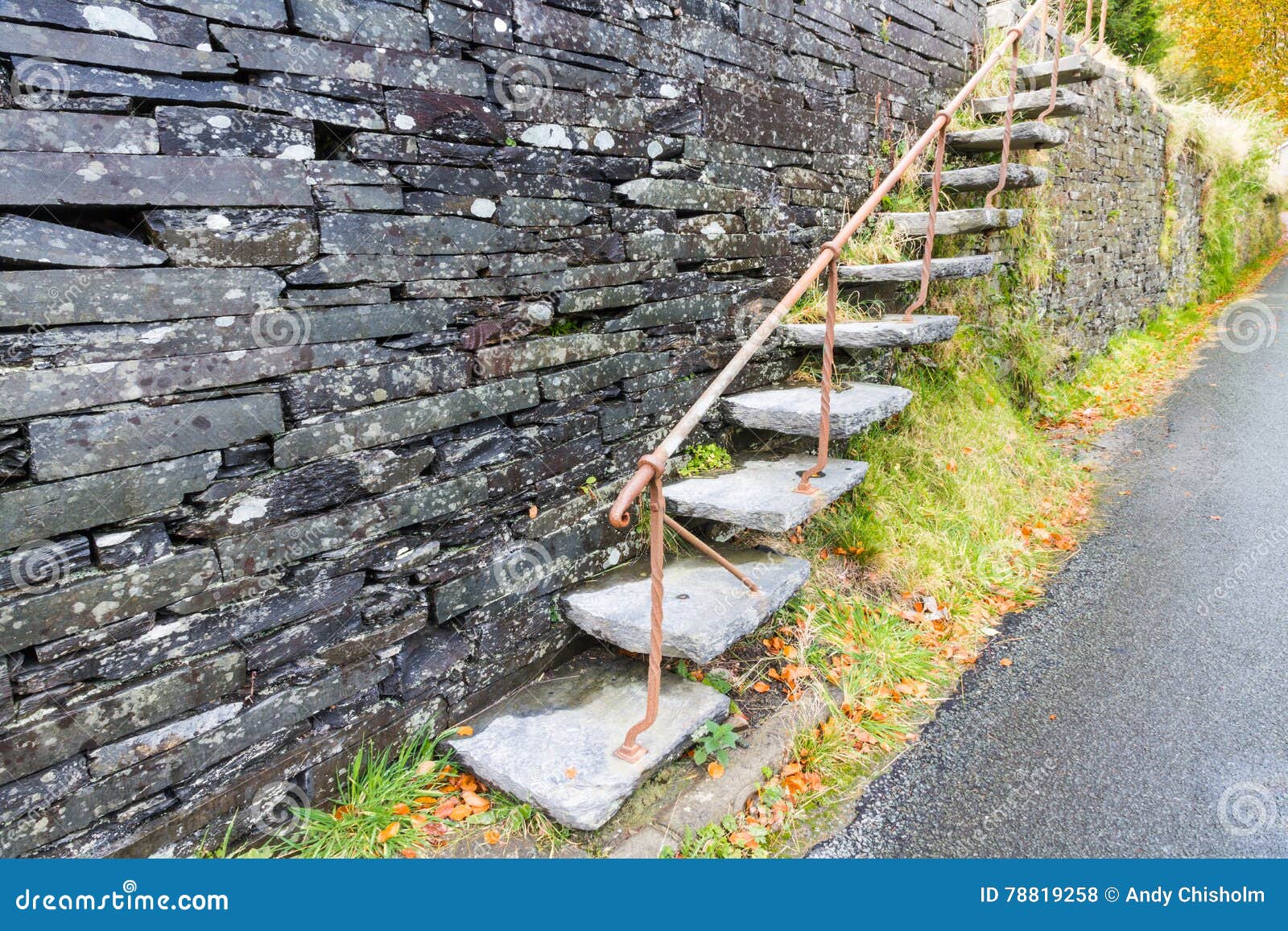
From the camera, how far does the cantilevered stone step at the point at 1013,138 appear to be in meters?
4.82

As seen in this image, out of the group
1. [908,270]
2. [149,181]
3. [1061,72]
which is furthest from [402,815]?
[1061,72]

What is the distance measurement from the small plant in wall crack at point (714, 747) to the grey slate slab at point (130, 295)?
1967 mm

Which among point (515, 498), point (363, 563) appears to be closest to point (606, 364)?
point (515, 498)

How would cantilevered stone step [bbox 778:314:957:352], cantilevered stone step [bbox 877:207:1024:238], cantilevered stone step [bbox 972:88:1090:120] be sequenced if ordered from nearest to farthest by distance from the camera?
cantilevered stone step [bbox 778:314:957:352] < cantilevered stone step [bbox 877:207:1024:238] < cantilevered stone step [bbox 972:88:1090:120]

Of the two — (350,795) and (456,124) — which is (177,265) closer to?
(456,124)

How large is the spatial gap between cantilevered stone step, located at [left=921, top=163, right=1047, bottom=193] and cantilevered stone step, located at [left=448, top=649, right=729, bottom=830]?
3614 mm

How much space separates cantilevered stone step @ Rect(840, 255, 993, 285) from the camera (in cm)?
417

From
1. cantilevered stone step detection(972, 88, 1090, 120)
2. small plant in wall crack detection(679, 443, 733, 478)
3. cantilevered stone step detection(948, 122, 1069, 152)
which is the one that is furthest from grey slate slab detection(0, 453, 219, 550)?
cantilevered stone step detection(972, 88, 1090, 120)

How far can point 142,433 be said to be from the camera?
1.97m

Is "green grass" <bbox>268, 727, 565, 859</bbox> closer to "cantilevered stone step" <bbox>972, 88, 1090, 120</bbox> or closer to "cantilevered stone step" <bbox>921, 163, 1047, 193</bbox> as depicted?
"cantilevered stone step" <bbox>921, 163, 1047, 193</bbox>

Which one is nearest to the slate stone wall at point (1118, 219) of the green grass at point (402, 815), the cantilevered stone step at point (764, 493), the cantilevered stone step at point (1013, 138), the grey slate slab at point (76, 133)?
the cantilevered stone step at point (1013, 138)

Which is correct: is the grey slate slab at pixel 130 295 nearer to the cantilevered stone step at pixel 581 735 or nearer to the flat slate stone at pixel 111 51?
the flat slate stone at pixel 111 51

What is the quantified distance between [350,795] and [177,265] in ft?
5.47

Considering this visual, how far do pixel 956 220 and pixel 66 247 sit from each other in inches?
170
